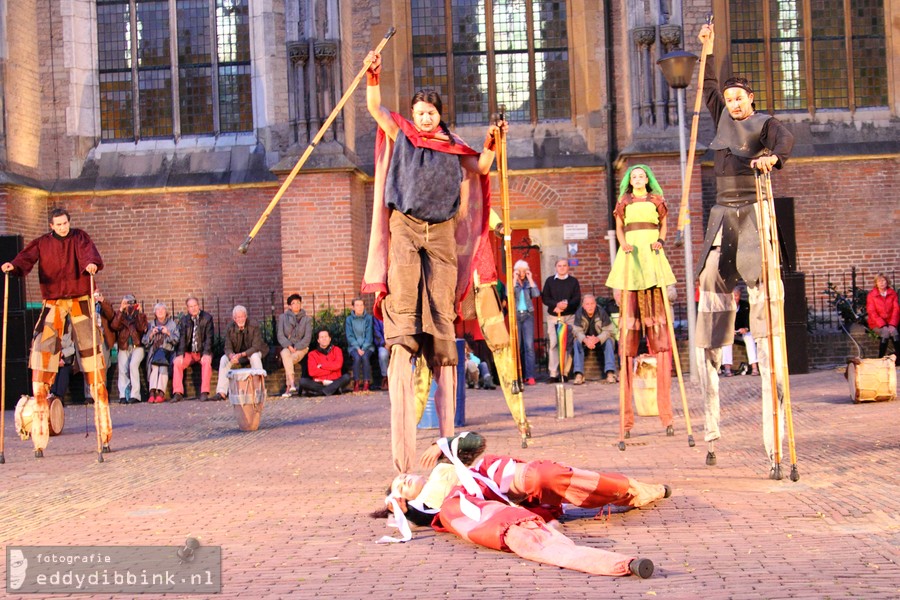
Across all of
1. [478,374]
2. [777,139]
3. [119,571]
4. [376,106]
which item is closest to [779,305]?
[777,139]

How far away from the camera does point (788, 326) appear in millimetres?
18219

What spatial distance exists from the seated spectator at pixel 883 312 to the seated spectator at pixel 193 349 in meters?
10.7

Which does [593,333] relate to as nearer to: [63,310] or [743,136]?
[63,310]

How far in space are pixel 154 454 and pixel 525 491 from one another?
6239mm

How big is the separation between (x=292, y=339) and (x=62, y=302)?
Answer: 300 inches

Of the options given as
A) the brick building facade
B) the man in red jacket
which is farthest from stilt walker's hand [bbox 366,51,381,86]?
the brick building facade

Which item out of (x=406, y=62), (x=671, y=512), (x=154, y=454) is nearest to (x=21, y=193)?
(x=406, y=62)

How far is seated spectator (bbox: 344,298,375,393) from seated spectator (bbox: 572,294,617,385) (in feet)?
10.6

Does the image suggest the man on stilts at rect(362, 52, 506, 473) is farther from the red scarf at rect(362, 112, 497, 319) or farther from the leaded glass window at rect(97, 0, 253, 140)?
the leaded glass window at rect(97, 0, 253, 140)

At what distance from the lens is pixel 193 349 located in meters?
19.3

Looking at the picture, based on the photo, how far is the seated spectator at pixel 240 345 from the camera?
18719 millimetres

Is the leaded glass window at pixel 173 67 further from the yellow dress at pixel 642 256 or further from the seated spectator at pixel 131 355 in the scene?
the yellow dress at pixel 642 256

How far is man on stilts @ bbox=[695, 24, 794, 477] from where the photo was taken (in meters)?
7.96

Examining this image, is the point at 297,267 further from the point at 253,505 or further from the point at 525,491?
the point at 525,491
